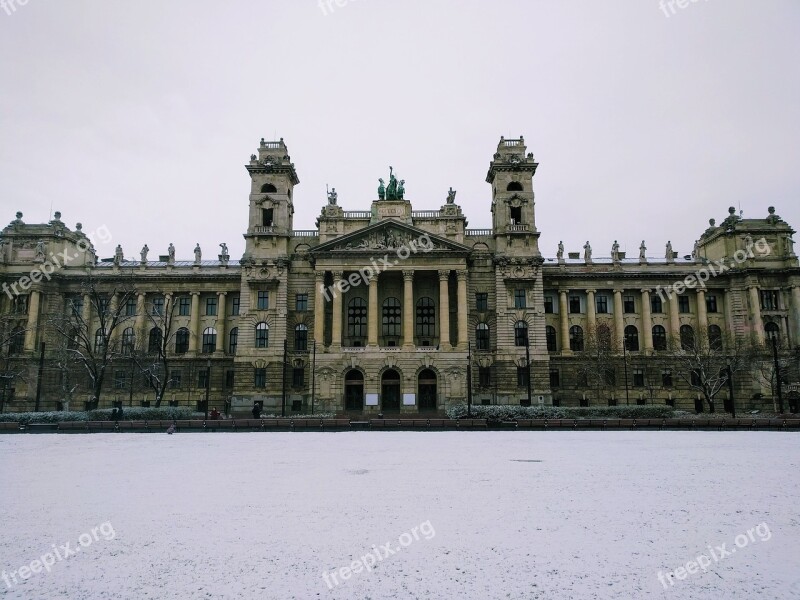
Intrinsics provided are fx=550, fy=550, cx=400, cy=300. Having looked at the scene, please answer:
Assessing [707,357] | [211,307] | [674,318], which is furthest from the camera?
[211,307]

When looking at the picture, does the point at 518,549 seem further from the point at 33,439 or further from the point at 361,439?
the point at 33,439

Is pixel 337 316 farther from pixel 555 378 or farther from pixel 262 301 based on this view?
pixel 555 378

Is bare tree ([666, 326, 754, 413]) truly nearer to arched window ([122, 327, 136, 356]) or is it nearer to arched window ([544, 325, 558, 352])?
arched window ([544, 325, 558, 352])

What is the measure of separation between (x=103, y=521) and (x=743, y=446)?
1083 inches

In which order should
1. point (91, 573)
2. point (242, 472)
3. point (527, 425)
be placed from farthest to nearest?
point (527, 425)
point (242, 472)
point (91, 573)

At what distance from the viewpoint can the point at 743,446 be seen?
2678 cm

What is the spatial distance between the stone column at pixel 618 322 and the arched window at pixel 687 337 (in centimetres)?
621

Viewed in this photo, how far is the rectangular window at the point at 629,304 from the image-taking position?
212 feet

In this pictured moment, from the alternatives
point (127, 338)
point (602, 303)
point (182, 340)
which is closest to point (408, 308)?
point (602, 303)

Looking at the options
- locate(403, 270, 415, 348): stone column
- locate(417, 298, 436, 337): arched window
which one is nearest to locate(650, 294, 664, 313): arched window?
locate(417, 298, 436, 337): arched window

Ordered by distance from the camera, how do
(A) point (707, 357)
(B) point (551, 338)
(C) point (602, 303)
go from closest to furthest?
1. (A) point (707, 357)
2. (B) point (551, 338)
3. (C) point (602, 303)

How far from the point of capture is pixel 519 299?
58594 mm

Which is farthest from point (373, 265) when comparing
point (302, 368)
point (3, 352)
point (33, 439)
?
point (3, 352)

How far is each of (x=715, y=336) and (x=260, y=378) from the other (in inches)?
2015
